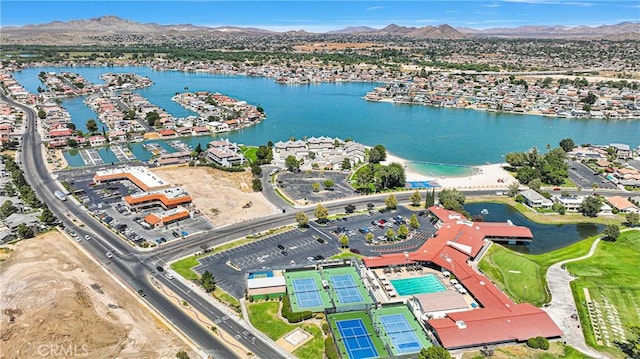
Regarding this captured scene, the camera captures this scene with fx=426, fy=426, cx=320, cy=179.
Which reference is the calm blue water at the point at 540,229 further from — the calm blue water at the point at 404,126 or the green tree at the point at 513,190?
the calm blue water at the point at 404,126

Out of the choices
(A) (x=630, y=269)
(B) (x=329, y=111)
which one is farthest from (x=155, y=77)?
(A) (x=630, y=269)

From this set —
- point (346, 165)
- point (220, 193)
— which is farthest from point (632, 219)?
point (220, 193)

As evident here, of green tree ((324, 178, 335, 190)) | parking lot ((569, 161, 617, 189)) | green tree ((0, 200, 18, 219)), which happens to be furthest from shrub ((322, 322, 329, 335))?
parking lot ((569, 161, 617, 189))

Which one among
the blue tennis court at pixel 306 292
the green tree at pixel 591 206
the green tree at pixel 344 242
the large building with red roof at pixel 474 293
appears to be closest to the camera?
the large building with red roof at pixel 474 293

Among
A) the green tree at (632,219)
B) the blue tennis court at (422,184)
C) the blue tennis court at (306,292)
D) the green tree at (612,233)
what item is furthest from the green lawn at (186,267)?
the green tree at (632,219)

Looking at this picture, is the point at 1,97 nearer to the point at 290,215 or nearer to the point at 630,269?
the point at 290,215

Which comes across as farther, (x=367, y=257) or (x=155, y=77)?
(x=155, y=77)
